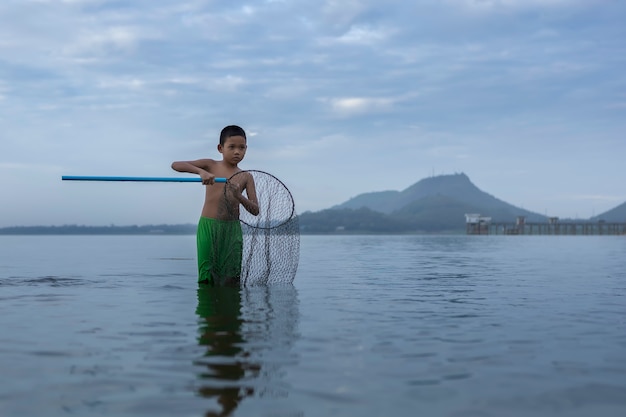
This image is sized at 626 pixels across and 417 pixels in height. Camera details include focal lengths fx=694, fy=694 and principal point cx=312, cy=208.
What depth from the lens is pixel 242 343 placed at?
5586mm

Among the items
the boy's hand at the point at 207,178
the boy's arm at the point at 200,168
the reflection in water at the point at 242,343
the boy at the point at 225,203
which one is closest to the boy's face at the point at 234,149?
the boy at the point at 225,203

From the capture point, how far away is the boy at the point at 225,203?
9.88 m

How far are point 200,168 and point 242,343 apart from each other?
4878mm

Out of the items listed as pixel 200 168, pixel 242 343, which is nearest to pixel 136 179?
pixel 200 168

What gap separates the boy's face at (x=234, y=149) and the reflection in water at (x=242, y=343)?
75.4 inches

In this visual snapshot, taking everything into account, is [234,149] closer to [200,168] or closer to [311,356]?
[200,168]

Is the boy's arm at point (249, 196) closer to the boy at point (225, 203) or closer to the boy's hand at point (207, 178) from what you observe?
the boy at point (225, 203)

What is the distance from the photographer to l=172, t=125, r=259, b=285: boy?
389 inches

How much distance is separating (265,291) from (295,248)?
34.7 inches

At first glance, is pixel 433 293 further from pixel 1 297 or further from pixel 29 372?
pixel 29 372

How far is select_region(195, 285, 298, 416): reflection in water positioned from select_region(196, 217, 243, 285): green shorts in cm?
48

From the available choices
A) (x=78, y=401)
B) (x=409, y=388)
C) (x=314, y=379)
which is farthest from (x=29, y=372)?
(x=409, y=388)

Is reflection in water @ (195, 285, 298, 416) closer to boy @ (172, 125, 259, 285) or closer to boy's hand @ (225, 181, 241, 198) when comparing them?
boy @ (172, 125, 259, 285)

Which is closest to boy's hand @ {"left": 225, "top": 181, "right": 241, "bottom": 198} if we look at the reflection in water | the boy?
the boy
